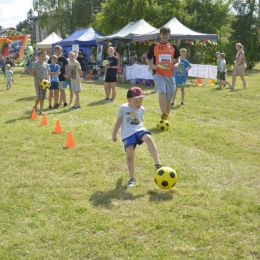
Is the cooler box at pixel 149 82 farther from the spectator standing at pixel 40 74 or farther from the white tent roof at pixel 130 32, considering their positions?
the spectator standing at pixel 40 74

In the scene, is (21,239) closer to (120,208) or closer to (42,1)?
(120,208)

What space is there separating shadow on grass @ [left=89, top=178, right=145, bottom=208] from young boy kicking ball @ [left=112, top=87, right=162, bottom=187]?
0.69 ft

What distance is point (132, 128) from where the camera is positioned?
500 centimetres

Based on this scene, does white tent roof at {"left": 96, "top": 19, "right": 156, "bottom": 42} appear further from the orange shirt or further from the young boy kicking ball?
the young boy kicking ball

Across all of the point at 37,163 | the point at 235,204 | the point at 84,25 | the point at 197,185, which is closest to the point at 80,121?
the point at 37,163

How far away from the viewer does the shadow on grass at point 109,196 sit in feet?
14.9

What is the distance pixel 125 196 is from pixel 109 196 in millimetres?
211

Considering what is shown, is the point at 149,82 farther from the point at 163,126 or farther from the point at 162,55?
the point at 163,126

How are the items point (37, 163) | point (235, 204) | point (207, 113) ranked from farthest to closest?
point (207, 113)
point (37, 163)
point (235, 204)

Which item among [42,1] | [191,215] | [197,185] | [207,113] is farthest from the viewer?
[42,1]

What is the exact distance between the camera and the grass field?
356 centimetres

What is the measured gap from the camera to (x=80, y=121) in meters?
9.53

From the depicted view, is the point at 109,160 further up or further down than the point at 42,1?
further down

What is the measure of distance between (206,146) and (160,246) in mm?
3772
